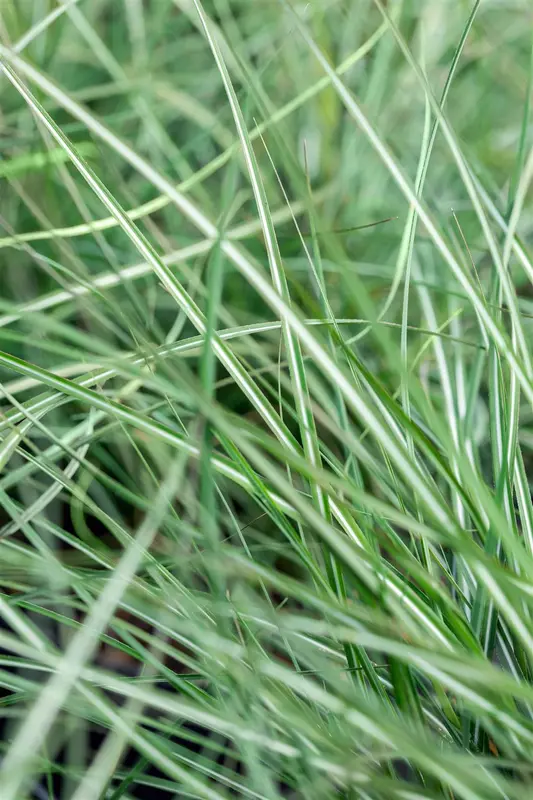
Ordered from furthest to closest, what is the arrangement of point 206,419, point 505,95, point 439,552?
point 505,95 < point 439,552 < point 206,419

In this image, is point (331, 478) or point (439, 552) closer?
point (331, 478)

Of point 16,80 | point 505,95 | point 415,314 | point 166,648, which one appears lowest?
point 166,648

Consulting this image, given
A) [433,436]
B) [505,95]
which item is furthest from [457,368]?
[505,95]

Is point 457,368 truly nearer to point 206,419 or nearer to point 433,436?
point 433,436

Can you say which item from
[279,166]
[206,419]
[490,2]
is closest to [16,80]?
[206,419]

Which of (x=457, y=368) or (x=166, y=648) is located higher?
(x=457, y=368)

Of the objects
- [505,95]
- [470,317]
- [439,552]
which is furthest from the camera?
[505,95]

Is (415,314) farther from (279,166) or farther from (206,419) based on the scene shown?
(206,419)
